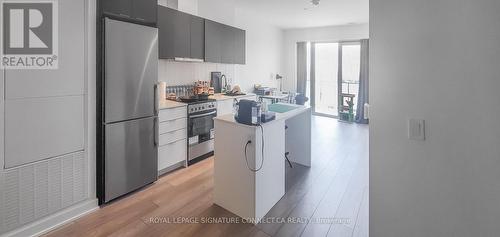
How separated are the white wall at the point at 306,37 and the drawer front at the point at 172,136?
5.40 meters

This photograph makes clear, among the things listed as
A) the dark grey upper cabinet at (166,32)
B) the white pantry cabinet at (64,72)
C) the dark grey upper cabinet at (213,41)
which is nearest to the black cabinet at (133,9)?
the white pantry cabinet at (64,72)

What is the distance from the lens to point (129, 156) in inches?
110

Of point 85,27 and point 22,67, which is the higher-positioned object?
point 85,27

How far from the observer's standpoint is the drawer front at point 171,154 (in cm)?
329

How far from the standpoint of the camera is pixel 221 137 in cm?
254

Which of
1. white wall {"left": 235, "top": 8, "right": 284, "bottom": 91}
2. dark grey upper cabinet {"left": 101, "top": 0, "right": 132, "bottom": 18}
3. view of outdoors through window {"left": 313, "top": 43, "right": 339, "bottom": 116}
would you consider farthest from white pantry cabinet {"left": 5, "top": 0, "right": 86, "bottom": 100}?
view of outdoors through window {"left": 313, "top": 43, "right": 339, "bottom": 116}

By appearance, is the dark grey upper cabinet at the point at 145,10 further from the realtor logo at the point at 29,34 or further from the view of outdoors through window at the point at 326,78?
the view of outdoors through window at the point at 326,78

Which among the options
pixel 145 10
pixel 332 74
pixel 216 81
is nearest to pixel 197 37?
pixel 216 81

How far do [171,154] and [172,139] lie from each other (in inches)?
8.1

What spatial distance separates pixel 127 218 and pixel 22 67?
1.54m

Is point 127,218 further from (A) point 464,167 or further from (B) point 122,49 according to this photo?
(A) point 464,167

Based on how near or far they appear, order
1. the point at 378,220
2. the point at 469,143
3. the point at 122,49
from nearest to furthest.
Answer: the point at 469,143 < the point at 378,220 < the point at 122,49

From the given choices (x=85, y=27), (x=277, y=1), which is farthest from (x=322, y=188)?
(x=277, y=1)

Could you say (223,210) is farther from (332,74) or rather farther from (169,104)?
(332,74)
